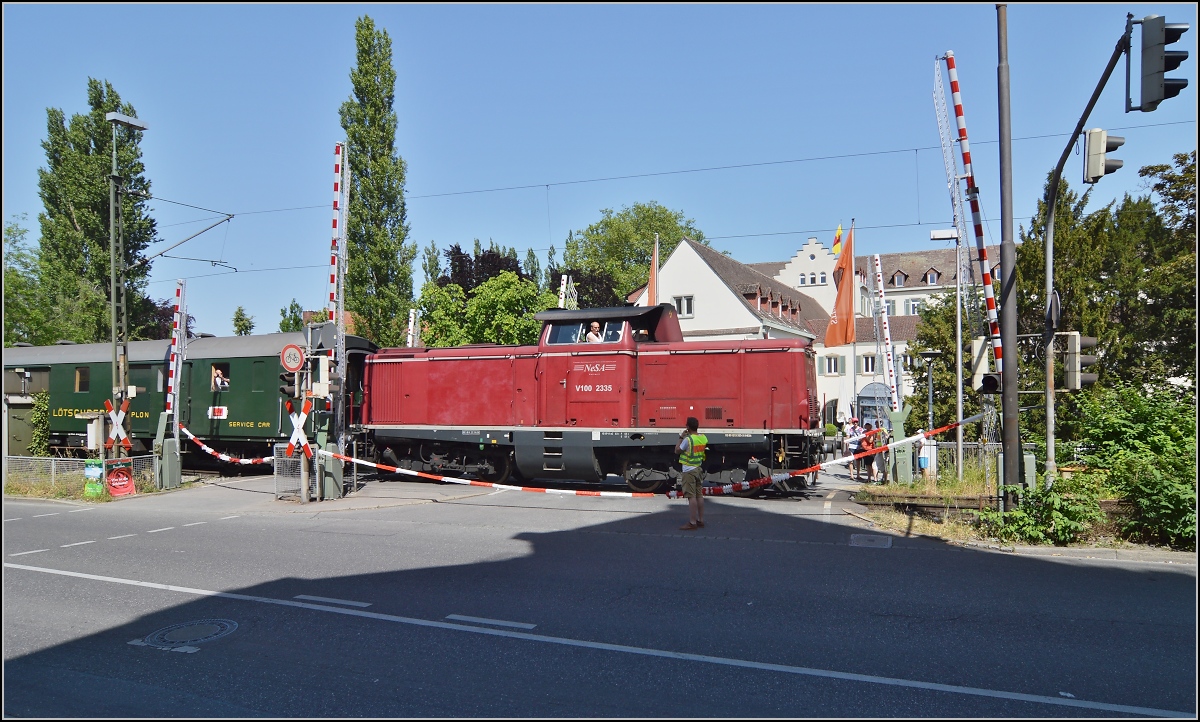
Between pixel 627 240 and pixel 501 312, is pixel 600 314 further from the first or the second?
pixel 627 240

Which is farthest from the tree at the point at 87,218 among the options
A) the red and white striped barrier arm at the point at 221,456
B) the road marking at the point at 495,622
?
the road marking at the point at 495,622

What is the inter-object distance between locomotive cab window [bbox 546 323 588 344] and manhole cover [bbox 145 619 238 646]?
420 inches

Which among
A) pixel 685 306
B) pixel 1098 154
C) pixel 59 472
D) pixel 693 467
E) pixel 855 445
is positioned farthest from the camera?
pixel 685 306

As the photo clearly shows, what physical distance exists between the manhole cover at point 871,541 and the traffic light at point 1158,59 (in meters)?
6.25

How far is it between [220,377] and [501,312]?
35.5ft

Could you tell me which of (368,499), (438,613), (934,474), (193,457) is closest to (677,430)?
(934,474)

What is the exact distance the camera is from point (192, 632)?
22.9 ft

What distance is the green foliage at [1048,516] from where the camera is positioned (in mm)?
10391

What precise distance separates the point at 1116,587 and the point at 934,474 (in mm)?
5978

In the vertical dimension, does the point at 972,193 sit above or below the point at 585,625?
above

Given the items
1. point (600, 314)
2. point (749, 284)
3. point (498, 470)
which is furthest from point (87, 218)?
point (749, 284)

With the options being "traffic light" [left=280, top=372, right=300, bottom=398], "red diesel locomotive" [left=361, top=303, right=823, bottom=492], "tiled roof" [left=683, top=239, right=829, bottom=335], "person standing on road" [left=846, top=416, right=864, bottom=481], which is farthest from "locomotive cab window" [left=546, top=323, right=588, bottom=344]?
"tiled roof" [left=683, top=239, right=829, bottom=335]

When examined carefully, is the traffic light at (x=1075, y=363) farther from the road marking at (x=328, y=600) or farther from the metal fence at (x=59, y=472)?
the metal fence at (x=59, y=472)

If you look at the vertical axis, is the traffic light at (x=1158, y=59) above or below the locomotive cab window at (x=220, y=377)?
above
